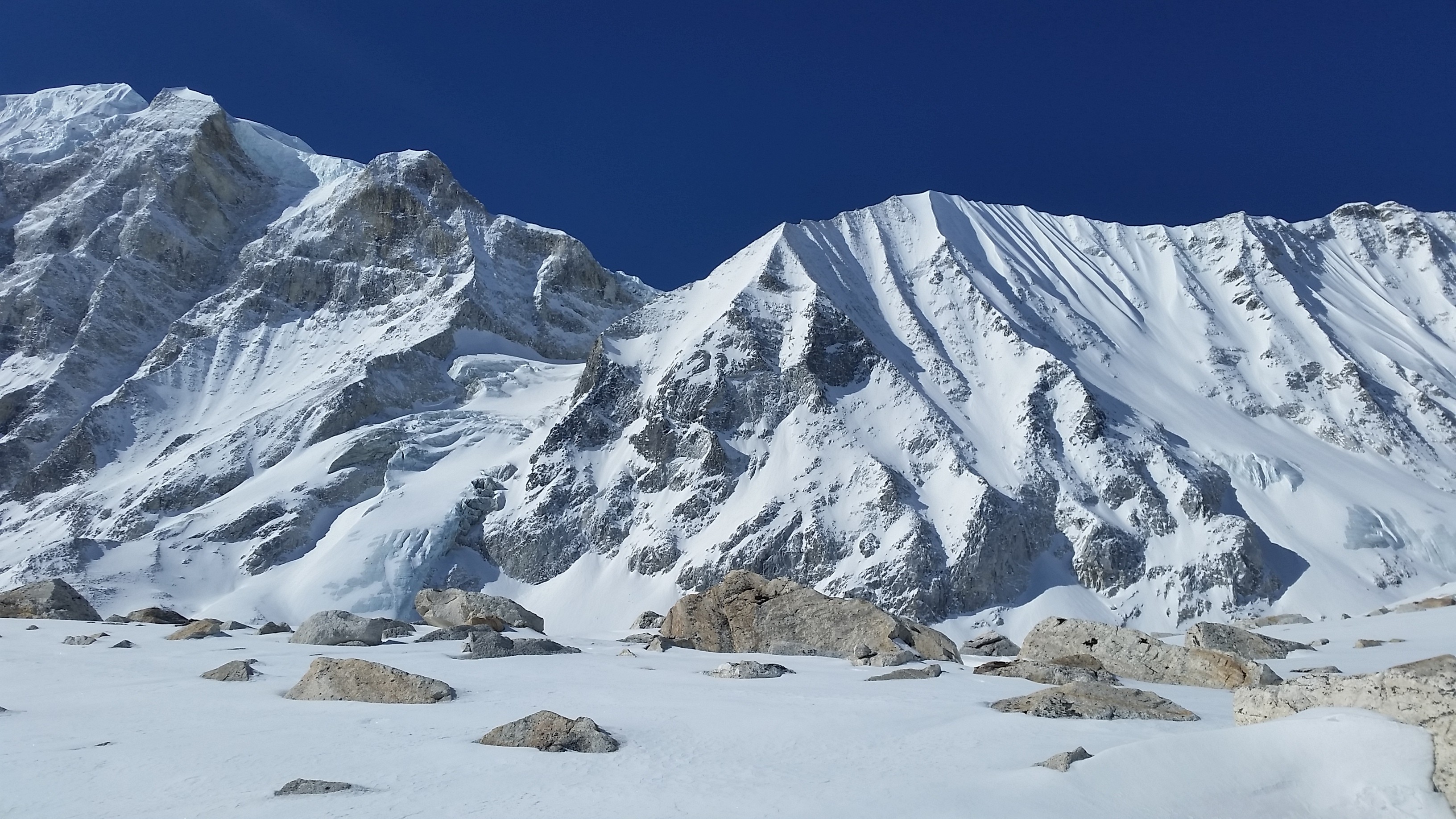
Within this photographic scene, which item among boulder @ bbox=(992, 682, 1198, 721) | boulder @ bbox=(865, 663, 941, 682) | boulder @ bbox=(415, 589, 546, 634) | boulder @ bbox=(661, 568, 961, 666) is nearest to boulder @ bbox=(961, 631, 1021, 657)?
boulder @ bbox=(661, 568, 961, 666)

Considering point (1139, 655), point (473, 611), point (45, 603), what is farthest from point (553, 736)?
point (45, 603)

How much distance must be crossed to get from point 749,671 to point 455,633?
8577mm

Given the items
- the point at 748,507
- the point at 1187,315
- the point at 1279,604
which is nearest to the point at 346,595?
the point at 748,507

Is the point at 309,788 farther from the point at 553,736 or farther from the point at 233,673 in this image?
the point at 233,673

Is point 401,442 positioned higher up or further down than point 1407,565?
higher up

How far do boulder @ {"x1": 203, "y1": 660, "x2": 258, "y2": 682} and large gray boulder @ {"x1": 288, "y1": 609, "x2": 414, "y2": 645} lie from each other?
5.12 metres

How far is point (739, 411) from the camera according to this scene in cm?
7756

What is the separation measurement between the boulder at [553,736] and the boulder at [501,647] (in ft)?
24.5

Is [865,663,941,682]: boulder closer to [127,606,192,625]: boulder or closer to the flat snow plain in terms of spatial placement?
the flat snow plain

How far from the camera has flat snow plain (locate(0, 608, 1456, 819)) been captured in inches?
317

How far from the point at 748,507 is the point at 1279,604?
34411mm

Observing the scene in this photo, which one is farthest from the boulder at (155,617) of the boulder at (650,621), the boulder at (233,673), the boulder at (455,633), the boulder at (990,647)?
the boulder at (990,647)

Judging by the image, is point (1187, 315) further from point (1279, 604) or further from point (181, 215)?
point (181, 215)

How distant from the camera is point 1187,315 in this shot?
95688 millimetres
